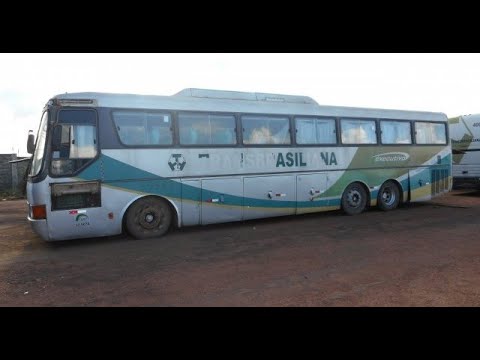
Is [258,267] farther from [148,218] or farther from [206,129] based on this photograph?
[206,129]

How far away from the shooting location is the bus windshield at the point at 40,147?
7435 mm

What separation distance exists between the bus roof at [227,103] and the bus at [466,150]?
6.00 m

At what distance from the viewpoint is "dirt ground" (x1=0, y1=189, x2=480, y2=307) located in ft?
15.4

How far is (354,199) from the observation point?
1137cm

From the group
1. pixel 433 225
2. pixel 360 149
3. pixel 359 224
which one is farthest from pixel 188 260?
pixel 360 149

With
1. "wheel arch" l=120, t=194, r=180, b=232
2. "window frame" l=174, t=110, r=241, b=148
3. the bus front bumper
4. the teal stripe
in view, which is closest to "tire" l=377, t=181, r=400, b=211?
the teal stripe

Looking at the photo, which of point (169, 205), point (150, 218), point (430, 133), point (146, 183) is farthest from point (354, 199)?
point (146, 183)

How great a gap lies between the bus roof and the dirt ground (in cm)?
291

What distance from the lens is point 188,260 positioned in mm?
6543

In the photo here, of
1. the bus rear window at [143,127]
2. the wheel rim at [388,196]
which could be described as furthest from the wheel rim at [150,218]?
the wheel rim at [388,196]

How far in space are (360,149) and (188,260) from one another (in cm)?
684

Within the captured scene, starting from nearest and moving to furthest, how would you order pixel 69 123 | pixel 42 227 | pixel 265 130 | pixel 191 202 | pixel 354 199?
1. pixel 42 227
2. pixel 69 123
3. pixel 191 202
4. pixel 265 130
5. pixel 354 199

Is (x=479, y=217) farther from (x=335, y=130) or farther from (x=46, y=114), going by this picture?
(x=46, y=114)

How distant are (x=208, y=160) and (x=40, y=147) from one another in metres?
3.49
